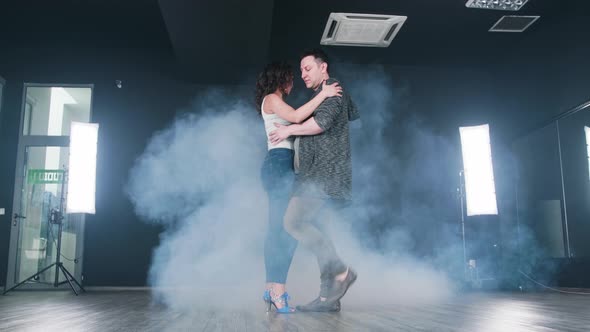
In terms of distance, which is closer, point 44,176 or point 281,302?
point 281,302

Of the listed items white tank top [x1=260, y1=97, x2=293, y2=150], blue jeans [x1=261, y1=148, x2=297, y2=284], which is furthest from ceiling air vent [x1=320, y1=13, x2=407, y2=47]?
blue jeans [x1=261, y1=148, x2=297, y2=284]

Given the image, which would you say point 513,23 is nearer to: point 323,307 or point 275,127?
point 275,127

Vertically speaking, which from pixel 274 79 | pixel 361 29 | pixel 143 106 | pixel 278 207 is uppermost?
pixel 361 29

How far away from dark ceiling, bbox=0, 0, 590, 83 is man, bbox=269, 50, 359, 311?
7.04 ft

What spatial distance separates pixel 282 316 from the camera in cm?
221

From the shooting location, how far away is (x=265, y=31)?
4598 millimetres

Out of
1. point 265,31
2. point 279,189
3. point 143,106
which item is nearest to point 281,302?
point 279,189

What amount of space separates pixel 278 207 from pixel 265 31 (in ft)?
8.52

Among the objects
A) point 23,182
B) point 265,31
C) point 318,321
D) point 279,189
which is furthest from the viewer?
point 23,182

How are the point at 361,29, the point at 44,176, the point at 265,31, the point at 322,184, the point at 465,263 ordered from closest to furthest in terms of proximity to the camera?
the point at 322,184, the point at 265,31, the point at 361,29, the point at 465,263, the point at 44,176

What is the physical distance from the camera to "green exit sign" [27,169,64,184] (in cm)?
598

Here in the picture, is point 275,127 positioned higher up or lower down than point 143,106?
lower down

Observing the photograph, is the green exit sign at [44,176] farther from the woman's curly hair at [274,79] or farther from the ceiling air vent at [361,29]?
the woman's curly hair at [274,79]

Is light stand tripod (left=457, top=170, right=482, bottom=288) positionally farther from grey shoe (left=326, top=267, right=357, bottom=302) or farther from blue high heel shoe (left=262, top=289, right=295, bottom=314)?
blue high heel shoe (left=262, top=289, right=295, bottom=314)
